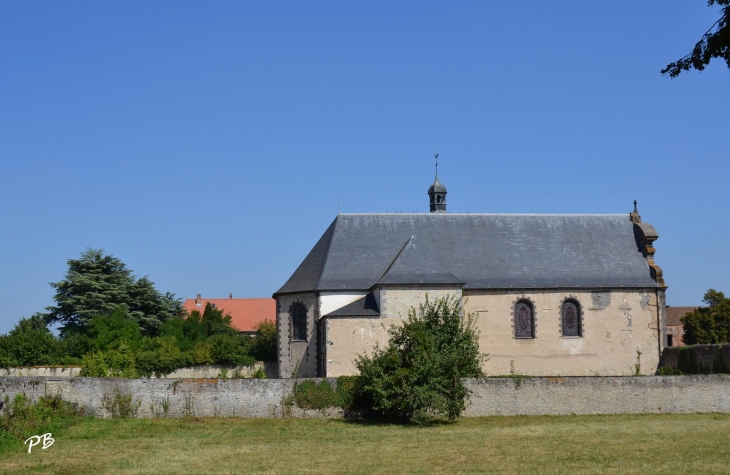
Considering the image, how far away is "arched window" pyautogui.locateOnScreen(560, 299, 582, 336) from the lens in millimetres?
34684

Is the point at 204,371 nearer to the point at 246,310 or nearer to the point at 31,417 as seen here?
the point at 31,417

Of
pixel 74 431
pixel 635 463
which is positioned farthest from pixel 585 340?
pixel 74 431

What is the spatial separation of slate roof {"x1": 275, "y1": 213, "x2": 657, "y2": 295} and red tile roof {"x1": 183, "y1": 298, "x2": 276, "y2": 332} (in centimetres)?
3005

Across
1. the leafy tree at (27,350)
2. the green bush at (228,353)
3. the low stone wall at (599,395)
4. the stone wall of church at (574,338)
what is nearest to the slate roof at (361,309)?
the stone wall of church at (574,338)

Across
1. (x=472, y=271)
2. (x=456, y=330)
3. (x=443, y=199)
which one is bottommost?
(x=456, y=330)

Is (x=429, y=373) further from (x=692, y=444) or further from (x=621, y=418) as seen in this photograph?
(x=692, y=444)

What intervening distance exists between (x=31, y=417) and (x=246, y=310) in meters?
45.2

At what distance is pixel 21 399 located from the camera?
2306 cm

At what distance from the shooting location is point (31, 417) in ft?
72.1

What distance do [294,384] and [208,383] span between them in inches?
96.9

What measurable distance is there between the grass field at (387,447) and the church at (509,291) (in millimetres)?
9573

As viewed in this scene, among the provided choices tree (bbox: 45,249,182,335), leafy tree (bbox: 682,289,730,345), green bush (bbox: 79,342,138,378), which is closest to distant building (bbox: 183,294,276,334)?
tree (bbox: 45,249,182,335)

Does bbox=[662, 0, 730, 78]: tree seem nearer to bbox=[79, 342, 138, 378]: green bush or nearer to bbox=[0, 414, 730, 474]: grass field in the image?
bbox=[0, 414, 730, 474]: grass field

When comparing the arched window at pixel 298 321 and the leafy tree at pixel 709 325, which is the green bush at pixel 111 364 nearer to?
the arched window at pixel 298 321
